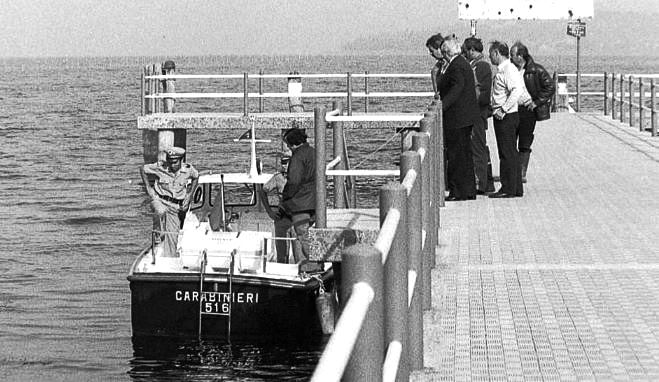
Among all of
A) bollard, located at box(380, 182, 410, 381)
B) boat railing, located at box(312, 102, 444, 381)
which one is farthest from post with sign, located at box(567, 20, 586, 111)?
bollard, located at box(380, 182, 410, 381)

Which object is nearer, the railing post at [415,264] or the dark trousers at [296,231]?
the railing post at [415,264]

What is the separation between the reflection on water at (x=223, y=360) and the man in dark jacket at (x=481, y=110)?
124 inches

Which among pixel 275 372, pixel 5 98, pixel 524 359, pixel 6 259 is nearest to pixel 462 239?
pixel 524 359

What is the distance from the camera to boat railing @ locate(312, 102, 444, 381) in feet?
12.7

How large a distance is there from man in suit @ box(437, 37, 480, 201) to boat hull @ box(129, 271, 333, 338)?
2898 millimetres

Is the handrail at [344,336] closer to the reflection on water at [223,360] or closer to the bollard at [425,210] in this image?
the bollard at [425,210]

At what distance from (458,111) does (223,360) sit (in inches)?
192

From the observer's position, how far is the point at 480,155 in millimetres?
16438

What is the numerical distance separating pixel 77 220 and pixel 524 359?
30.5m

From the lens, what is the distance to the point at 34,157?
59406mm

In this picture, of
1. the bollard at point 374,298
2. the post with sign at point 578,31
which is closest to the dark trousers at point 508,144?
the bollard at point 374,298

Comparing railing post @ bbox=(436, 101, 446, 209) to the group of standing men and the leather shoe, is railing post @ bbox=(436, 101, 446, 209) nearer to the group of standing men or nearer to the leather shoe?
the group of standing men

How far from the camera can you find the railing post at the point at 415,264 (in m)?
7.43

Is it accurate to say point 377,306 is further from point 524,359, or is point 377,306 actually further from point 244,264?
point 244,264
